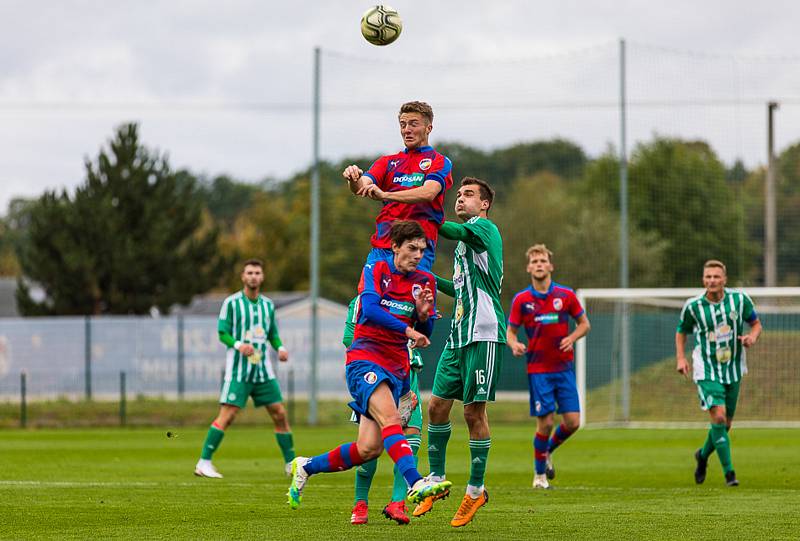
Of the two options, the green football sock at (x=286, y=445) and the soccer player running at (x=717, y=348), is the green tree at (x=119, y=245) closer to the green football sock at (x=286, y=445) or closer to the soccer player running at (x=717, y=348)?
the green football sock at (x=286, y=445)

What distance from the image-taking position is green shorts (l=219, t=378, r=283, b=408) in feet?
45.2

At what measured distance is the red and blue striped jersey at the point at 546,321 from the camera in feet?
41.7

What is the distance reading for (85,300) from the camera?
52.9m

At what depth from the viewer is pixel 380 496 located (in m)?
11.0

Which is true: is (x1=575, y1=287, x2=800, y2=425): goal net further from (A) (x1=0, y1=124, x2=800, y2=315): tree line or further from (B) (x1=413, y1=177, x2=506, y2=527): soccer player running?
(B) (x1=413, y1=177, x2=506, y2=527): soccer player running

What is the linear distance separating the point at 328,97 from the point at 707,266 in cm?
1517

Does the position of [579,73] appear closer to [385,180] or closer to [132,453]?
[132,453]

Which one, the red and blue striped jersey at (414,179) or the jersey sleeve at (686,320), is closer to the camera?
the red and blue striped jersey at (414,179)

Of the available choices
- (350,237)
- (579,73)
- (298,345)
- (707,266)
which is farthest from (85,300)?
(707,266)

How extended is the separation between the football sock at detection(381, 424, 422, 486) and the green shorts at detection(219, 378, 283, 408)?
6.11 m

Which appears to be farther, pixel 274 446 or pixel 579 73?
pixel 579 73

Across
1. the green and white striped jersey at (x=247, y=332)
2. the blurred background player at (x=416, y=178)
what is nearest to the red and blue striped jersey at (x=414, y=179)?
the blurred background player at (x=416, y=178)

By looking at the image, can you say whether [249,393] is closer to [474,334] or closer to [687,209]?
[474,334]

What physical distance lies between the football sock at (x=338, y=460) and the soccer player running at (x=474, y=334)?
1.07 meters
